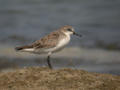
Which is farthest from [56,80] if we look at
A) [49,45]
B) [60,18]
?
[60,18]

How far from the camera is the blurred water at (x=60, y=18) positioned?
18641 millimetres

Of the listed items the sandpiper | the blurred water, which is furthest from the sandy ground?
the blurred water

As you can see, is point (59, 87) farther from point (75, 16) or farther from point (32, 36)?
point (75, 16)

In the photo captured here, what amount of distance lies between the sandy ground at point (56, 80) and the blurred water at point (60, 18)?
7.90 metres

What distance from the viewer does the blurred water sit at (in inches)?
734

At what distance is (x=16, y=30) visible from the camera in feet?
65.1

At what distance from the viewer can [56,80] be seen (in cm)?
899

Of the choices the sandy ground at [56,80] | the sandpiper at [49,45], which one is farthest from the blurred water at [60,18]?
the sandy ground at [56,80]

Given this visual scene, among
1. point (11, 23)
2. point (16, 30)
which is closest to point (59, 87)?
point (16, 30)

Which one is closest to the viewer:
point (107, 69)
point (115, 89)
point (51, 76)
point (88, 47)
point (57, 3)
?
point (115, 89)

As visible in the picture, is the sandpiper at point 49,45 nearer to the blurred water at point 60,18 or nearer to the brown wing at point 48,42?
the brown wing at point 48,42

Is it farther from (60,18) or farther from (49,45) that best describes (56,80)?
(60,18)

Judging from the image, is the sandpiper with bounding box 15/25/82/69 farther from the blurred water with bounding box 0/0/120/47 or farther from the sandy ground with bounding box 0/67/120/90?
the blurred water with bounding box 0/0/120/47

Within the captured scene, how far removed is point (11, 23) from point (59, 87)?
12.9 metres
